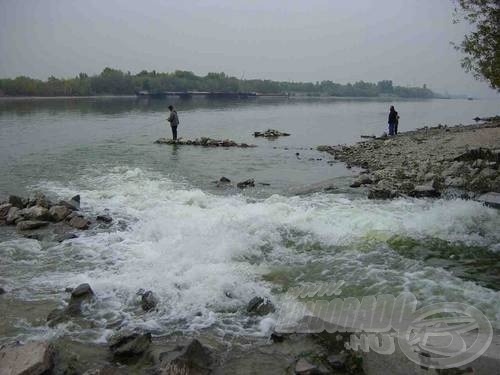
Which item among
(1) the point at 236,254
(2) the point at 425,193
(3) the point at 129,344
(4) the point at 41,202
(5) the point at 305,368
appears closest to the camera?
(5) the point at 305,368

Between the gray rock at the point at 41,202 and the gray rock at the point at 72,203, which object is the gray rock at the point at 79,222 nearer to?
the gray rock at the point at 72,203

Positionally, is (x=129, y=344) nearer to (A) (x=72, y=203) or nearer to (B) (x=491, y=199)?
(A) (x=72, y=203)

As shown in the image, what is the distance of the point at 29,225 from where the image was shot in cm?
1141

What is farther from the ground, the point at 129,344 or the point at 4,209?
the point at 4,209

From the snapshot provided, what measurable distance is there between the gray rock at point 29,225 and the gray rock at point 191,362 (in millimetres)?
7862

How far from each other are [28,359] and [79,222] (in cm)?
682

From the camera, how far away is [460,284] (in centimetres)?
761

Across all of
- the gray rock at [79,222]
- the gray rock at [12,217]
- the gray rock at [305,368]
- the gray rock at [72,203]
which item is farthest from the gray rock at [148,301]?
the gray rock at [72,203]

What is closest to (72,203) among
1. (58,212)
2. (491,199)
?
(58,212)

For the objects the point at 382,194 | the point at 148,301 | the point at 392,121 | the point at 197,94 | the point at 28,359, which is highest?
the point at 197,94

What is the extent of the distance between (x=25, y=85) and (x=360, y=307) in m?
145

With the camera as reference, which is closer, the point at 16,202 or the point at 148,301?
the point at 148,301

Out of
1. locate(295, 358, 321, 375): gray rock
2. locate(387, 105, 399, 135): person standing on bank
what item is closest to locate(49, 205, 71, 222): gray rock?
locate(295, 358, 321, 375): gray rock

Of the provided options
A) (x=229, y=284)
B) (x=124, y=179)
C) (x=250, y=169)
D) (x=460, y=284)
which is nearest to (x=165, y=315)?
(x=229, y=284)
